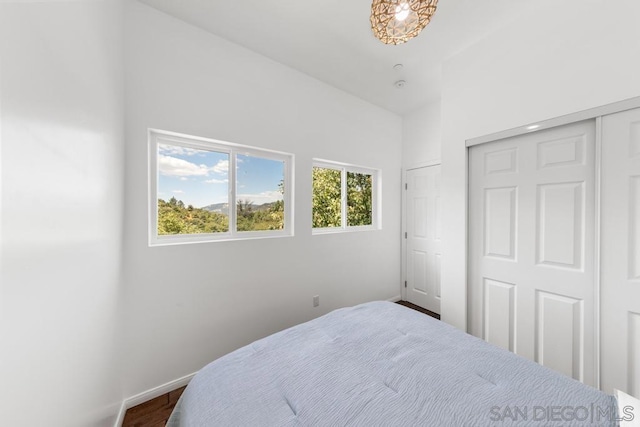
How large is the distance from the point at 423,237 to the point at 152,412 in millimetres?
3181

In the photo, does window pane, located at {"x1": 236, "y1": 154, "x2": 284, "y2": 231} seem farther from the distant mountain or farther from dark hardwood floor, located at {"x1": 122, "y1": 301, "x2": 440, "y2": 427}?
dark hardwood floor, located at {"x1": 122, "y1": 301, "x2": 440, "y2": 427}

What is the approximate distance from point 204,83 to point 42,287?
1762mm

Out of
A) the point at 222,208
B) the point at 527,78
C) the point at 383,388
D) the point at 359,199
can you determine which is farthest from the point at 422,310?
the point at 222,208

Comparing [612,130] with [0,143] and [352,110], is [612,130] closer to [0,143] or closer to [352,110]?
[352,110]

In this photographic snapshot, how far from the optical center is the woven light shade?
1.12m

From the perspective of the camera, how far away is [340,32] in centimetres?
187

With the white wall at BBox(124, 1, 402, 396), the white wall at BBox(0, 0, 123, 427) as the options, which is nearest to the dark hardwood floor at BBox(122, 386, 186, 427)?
the white wall at BBox(124, 1, 402, 396)

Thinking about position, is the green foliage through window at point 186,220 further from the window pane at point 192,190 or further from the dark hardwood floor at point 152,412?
the dark hardwood floor at point 152,412

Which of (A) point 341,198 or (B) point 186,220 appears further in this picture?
(A) point 341,198

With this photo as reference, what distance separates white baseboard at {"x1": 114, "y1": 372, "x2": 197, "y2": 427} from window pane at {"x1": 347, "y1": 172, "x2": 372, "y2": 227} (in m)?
2.20

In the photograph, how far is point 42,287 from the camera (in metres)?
0.60

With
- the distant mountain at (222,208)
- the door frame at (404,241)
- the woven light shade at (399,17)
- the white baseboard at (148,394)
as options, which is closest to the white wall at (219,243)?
the white baseboard at (148,394)

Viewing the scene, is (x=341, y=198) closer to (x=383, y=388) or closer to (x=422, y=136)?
(x=422, y=136)

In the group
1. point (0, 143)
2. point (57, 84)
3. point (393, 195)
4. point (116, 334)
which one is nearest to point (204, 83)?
point (57, 84)
